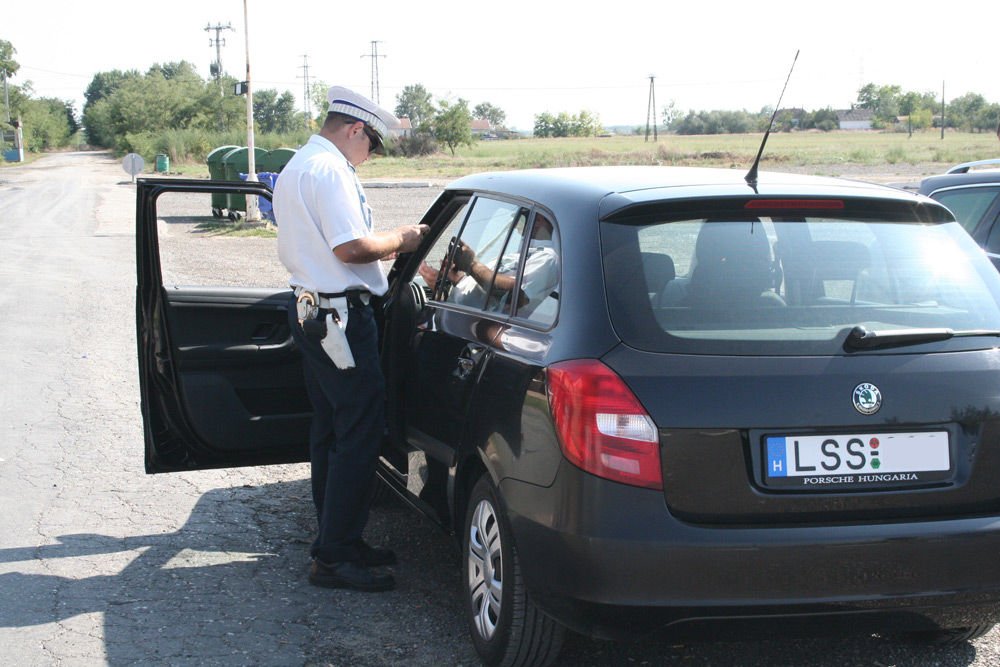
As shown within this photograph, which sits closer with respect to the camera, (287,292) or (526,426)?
(526,426)

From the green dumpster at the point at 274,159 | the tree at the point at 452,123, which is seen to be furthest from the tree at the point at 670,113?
the green dumpster at the point at 274,159

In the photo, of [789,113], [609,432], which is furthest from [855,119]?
[609,432]

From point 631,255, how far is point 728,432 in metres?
0.62

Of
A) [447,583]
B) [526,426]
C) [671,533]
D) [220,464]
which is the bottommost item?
[447,583]

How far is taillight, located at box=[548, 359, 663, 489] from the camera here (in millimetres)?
2975

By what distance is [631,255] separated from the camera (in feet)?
10.7

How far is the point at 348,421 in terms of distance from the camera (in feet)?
14.3

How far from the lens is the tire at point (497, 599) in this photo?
11.1 ft

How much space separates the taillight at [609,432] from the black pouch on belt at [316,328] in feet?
4.90

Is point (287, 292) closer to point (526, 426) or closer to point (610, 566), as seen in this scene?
point (526, 426)

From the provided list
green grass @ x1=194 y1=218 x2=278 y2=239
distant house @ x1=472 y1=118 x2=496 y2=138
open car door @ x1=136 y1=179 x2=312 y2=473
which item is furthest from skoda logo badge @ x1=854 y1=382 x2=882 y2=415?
distant house @ x1=472 y1=118 x2=496 y2=138

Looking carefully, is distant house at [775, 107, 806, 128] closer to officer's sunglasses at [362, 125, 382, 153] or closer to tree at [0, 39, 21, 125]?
officer's sunglasses at [362, 125, 382, 153]

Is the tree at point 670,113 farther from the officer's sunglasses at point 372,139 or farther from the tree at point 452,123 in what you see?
the officer's sunglasses at point 372,139

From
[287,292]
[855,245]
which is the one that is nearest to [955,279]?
[855,245]
